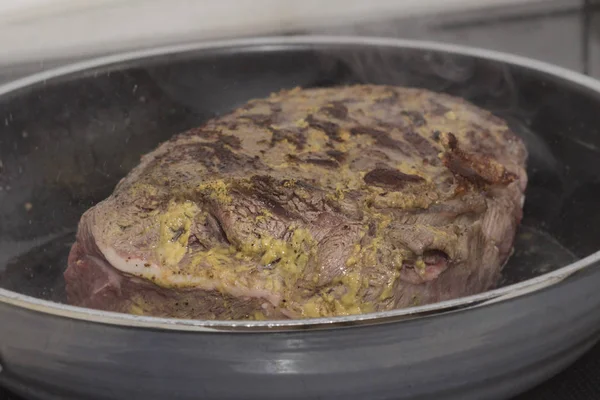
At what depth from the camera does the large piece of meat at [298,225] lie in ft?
4.19

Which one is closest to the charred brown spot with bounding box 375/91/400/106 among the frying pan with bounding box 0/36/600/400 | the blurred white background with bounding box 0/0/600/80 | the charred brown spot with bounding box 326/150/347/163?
the charred brown spot with bounding box 326/150/347/163

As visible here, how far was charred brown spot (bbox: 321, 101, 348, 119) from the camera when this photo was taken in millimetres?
1702

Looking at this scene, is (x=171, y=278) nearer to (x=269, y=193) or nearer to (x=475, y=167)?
(x=269, y=193)

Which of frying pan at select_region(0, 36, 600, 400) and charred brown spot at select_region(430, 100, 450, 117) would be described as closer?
frying pan at select_region(0, 36, 600, 400)

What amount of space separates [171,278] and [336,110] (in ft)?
2.07

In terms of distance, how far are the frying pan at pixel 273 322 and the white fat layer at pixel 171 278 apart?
4.6 inches

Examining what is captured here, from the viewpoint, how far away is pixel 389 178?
144cm

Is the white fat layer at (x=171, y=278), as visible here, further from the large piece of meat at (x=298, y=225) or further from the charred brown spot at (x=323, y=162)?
the charred brown spot at (x=323, y=162)

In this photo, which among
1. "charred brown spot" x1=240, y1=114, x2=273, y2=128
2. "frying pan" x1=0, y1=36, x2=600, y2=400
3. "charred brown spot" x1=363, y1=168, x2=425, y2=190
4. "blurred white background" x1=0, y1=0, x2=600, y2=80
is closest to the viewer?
"frying pan" x1=0, y1=36, x2=600, y2=400

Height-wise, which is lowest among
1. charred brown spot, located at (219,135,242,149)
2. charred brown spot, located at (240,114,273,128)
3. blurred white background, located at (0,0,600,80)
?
blurred white background, located at (0,0,600,80)

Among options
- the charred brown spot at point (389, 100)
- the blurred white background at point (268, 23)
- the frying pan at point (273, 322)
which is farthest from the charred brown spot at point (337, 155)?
the blurred white background at point (268, 23)

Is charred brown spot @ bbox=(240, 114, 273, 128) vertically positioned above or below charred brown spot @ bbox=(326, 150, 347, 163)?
above

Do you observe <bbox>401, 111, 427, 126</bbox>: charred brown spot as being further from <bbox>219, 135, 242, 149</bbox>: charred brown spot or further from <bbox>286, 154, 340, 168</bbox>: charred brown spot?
<bbox>219, 135, 242, 149</bbox>: charred brown spot

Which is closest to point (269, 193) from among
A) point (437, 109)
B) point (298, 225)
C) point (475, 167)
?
point (298, 225)
